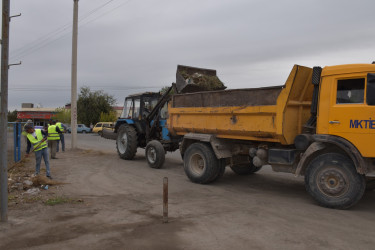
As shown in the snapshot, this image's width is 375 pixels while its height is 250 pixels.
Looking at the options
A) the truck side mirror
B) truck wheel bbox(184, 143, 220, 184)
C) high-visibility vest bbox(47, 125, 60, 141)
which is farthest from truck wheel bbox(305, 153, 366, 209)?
high-visibility vest bbox(47, 125, 60, 141)

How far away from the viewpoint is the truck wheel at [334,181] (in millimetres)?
5969

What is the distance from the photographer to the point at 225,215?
578cm

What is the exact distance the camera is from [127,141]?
12875mm

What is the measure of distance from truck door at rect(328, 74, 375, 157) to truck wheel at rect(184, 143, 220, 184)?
314cm

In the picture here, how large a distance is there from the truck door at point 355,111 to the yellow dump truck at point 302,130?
0.02m

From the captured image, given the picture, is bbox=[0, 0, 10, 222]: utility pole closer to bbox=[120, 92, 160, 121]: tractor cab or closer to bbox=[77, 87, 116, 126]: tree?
bbox=[120, 92, 160, 121]: tractor cab

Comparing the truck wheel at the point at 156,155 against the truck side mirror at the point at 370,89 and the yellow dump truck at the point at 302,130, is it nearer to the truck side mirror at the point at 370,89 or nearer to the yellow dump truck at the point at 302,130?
the yellow dump truck at the point at 302,130

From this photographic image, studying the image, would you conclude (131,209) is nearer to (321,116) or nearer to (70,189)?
(70,189)

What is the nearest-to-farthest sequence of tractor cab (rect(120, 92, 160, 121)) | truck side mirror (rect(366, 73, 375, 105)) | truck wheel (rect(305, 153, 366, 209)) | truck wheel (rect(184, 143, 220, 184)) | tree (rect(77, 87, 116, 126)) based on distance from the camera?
truck side mirror (rect(366, 73, 375, 105)), truck wheel (rect(305, 153, 366, 209)), truck wheel (rect(184, 143, 220, 184)), tractor cab (rect(120, 92, 160, 121)), tree (rect(77, 87, 116, 126))

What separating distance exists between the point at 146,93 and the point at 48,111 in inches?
2517

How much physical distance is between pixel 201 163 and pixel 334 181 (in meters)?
3.65

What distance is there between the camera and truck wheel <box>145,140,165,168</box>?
36.1 feet

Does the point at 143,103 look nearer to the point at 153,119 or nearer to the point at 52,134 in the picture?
the point at 153,119

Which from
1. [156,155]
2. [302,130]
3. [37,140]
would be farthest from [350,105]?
[37,140]
